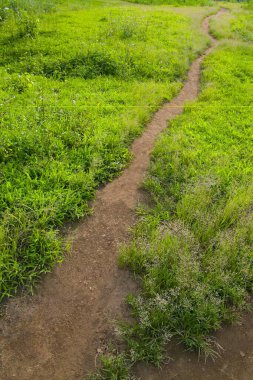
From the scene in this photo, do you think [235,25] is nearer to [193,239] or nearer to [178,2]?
[178,2]

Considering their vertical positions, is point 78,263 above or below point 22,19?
below

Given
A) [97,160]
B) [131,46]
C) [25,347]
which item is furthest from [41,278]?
[131,46]

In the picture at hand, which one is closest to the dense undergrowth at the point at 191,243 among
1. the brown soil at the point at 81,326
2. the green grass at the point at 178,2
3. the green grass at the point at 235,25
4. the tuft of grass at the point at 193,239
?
the tuft of grass at the point at 193,239

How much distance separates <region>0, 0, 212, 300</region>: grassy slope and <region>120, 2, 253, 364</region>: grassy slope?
1224mm

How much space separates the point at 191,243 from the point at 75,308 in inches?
82.3

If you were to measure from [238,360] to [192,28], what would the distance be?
16.6m

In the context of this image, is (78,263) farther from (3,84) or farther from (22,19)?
(22,19)

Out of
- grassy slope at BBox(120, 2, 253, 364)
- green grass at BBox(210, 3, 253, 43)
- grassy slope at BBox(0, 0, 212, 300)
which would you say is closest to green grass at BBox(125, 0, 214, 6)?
green grass at BBox(210, 3, 253, 43)

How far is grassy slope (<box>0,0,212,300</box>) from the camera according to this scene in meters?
5.46

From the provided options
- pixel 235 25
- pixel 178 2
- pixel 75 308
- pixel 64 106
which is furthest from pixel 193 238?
pixel 178 2

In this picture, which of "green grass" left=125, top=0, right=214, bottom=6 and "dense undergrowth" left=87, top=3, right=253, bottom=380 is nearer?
"dense undergrowth" left=87, top=3, right=253, bottom=380

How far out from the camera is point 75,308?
15.6ft

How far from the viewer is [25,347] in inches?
167

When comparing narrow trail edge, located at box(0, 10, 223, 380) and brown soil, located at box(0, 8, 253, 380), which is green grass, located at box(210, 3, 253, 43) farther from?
brown soil, located at box(0, 8, 253, 380)
